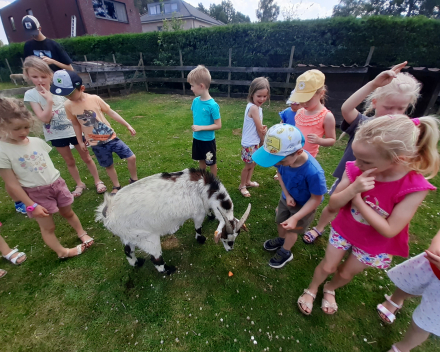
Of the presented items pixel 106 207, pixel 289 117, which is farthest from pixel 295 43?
pixel 106 207

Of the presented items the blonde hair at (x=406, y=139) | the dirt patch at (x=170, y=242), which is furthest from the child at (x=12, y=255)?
the blonde hair at (x=406, y=139)

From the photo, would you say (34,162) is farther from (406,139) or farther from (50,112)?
(406,139)

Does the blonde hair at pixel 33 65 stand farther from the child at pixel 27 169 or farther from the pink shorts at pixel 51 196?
the pink shorts at pixel 51 196

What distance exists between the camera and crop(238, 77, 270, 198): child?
356 centimetres

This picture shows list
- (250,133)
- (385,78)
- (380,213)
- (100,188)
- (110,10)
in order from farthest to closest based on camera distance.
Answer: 1. (110,10)
2. (100,188)
3. (250,133)
4. (385,78)
5. (380,213)

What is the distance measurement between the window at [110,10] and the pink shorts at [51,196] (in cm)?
Result: 2814

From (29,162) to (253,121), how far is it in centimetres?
338

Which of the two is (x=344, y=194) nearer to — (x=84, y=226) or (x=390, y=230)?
(x=390, y=230)

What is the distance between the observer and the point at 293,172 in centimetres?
233

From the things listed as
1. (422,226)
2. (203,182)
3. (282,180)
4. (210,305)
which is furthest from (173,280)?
(422,226)

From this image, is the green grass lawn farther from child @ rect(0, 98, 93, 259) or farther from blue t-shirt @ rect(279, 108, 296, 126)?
A: blue t-shirt @ rect(279, 108, 296, 126)

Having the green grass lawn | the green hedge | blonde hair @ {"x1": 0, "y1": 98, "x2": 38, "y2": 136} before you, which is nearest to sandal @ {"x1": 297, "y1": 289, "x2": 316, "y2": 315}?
the green grass lawn

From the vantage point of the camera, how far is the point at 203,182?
117 inches

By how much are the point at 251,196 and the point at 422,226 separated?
3.09m
